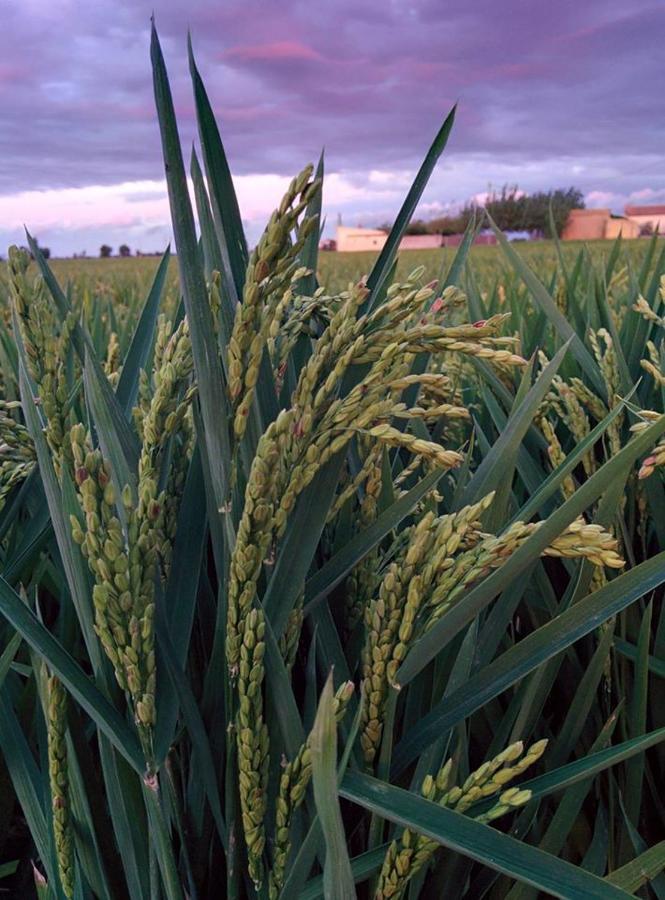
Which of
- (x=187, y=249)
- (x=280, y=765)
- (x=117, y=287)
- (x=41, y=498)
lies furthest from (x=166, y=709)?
(x=117, y=287)

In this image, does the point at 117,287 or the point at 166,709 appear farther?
the point at 117,287

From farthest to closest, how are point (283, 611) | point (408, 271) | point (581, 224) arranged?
point (581, 224), point (408, 271), point (283, 611)

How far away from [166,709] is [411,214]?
0.55m

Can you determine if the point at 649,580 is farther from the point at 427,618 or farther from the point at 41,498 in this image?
the point at 41,498

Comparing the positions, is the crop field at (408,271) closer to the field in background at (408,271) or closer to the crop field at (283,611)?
the field in background at (408,271)

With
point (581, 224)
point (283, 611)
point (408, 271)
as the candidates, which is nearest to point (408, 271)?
point (408, 271)

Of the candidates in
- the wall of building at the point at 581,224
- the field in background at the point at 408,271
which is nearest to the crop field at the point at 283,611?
the field in background at the point at 408,271

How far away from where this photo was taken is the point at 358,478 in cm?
70

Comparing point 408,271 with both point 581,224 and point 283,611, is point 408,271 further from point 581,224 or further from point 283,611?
point 581,224

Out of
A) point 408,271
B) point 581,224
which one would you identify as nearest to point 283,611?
point 408,271

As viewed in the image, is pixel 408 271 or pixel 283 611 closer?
pixel 283 611

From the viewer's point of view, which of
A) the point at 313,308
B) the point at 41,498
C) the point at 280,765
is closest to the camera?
the point at 280,765

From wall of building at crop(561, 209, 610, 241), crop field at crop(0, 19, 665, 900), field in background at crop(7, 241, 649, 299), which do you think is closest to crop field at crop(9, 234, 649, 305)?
field in background at crop(7, 241, 649, 299)

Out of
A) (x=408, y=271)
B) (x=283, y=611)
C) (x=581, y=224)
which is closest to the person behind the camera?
(x=283, y=611)
